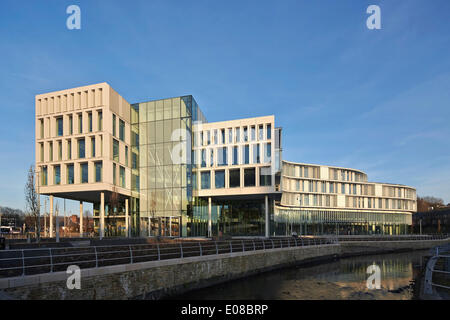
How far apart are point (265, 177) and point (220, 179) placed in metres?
6.89

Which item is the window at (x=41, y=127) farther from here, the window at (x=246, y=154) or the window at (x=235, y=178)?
the window at (x=246, y=154)

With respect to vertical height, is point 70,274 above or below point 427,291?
above

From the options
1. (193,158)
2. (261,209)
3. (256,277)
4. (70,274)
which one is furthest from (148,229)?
(70,274)

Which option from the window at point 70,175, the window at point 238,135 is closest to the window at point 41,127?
the window at point 70,175

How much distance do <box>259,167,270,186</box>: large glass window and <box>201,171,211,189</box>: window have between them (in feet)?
26.0

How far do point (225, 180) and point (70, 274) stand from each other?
37509 millimetres

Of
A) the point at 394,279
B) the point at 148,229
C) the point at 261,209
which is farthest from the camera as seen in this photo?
the point at 261,209

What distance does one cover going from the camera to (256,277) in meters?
24.8

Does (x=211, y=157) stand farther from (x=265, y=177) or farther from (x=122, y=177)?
(x=122, y=177)

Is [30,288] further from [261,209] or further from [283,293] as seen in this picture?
[261,209]

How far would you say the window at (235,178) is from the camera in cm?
4869

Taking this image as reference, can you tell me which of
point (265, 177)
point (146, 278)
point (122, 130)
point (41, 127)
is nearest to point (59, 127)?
point (41, 127)

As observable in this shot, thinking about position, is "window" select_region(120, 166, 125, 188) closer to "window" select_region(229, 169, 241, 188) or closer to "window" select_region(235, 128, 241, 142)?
"window" select_region(229, 169, 241, 188)
